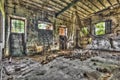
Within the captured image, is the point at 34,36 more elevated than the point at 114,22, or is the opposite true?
the point at 114,22

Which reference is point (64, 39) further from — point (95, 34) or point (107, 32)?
point (107, 32)

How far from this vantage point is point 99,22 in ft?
31.2

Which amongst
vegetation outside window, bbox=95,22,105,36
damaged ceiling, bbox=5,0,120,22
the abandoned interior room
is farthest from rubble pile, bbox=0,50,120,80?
vegetation outside window, bbox=95,22,105,36

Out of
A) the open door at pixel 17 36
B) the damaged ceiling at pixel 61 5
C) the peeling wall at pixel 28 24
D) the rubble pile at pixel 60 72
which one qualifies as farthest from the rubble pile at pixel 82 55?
the damaged ceiling at pixel 61 5

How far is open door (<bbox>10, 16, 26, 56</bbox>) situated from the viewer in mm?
5898

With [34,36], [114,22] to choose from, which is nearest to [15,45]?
[34,36]

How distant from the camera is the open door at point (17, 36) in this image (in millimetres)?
5898

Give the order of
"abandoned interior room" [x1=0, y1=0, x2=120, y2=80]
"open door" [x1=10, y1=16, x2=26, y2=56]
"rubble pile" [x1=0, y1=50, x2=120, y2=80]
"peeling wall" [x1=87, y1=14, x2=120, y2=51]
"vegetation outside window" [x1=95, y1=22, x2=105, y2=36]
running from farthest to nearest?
"vegetation outside window" [x1=95, y1=22, x2=105, y2=36]
"peeling wall" [x1=87, y1=14, x2=120, y2=51]
"open door" [x1=10, y1=16, x2=26, y2=56]
"abandoned interior room" [x1=0, y1=0, x2=120, y2=80]
"rubble pile" [x1=0, y1=50, x2=120, y2=80]

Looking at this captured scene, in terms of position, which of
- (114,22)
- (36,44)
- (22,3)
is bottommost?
(36,44)

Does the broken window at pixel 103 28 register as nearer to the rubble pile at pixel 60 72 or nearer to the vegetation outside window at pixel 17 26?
the rubble pile at pixel 60 72

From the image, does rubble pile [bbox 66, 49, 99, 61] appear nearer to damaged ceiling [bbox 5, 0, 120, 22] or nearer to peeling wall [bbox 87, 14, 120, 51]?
peeling wall [bbox 87, 14, 120, 51]

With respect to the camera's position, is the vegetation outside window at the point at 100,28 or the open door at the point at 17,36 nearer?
the open door at the point at 17,36

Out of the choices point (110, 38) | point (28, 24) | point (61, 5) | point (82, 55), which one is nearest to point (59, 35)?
point (61, 5)

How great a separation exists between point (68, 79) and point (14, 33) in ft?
14.8
